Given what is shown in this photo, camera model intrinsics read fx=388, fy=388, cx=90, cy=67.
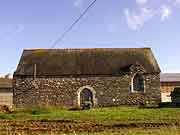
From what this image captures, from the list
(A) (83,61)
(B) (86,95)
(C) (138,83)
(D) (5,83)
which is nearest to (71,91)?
(B) (86,95)

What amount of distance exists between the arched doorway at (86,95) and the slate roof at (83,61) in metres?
1.54

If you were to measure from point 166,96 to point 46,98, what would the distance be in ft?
67.9

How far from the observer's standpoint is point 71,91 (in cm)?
3700

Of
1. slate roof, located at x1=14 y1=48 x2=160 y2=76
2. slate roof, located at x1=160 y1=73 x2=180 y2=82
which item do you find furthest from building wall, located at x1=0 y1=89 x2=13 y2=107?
slate roof, located at x1=160 y1=73 x2=180 y2=82

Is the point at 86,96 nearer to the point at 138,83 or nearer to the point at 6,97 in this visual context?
the point at 138,83

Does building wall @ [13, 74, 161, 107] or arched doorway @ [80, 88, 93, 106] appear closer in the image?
building wall @ [13, 74, 161, 107]

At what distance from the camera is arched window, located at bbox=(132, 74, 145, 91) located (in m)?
37.5

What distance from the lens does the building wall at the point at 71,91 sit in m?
37.0

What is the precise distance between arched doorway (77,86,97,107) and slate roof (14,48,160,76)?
1540 millimetres

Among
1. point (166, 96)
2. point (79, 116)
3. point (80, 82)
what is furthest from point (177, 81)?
point (79, 116)

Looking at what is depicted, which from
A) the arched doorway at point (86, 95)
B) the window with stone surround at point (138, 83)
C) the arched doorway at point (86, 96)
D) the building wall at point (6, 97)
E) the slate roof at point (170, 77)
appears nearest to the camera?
the arched doorway at point (86, 95)

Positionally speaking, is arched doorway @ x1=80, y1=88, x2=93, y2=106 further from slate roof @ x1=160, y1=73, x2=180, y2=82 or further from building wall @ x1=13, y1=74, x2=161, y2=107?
slate roof @ x1=160, y1=73, x2=180, y2=82

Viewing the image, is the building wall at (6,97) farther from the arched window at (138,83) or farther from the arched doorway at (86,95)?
the arched window at (138,83)

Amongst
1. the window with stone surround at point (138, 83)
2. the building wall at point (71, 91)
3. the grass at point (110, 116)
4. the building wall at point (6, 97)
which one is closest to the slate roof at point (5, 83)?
the building wall at point (6, 97)
